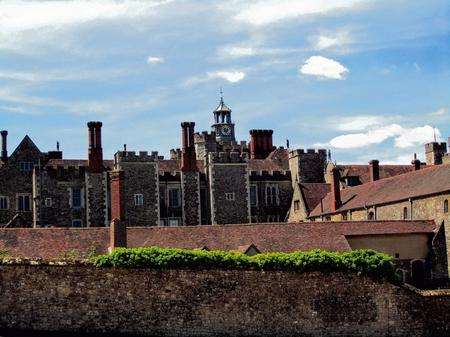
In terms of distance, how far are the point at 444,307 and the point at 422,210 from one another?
18.4m

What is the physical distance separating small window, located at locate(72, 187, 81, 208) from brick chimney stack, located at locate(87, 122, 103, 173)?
6.39 feet

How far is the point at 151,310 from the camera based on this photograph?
3744 centimetres

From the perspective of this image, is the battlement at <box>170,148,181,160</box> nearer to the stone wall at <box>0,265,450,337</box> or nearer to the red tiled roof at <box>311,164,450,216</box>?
the red tiled roof at <box>311,164,450,216</box>

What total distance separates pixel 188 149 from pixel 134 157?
189 inches

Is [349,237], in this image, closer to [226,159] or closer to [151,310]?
[151,310]

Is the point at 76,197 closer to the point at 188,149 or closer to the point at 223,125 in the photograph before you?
the point at 188,149

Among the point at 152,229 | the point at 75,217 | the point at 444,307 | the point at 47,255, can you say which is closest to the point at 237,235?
the point at 152,229

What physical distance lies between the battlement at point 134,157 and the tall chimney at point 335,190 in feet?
48.0

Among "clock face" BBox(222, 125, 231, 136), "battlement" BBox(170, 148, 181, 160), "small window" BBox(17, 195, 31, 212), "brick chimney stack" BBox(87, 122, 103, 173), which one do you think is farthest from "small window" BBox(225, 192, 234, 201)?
"clock face" BBox(222, 125, 231, 136)

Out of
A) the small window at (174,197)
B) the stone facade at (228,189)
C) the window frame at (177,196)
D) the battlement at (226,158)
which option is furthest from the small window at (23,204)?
the battlement at (226,158)

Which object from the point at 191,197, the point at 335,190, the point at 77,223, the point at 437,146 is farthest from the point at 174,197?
the point at 437,146

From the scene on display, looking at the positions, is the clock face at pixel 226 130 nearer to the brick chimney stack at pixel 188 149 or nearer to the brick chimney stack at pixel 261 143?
the brick chimney stack at pixel 261 143

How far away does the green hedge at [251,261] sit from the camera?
37.5 meters

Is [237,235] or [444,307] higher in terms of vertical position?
[237,235]
